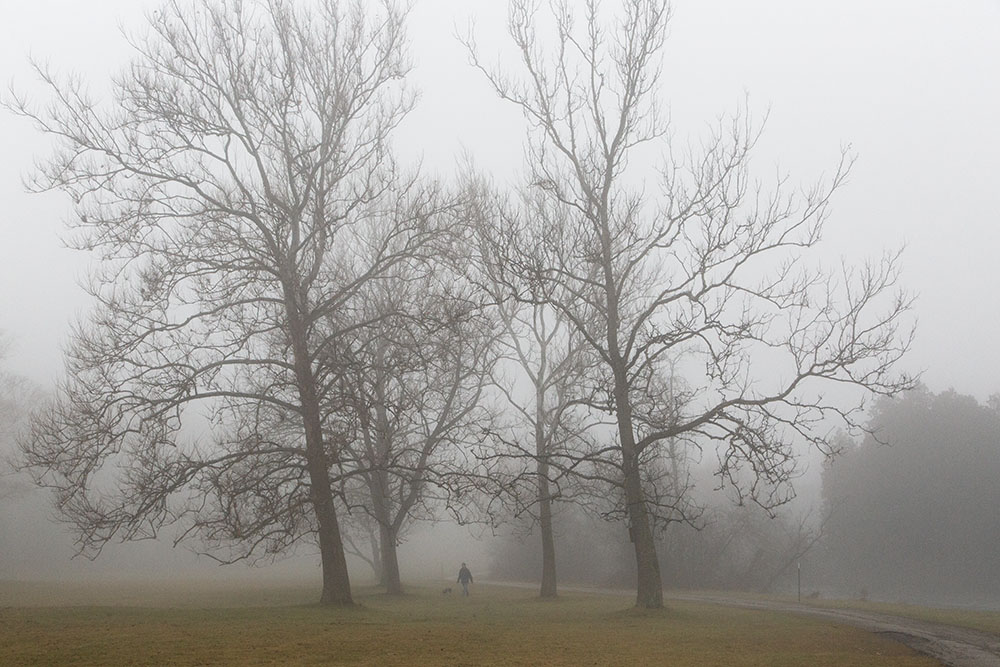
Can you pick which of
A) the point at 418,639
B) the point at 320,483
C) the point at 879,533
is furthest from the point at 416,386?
the point at 879,533

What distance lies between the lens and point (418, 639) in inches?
604

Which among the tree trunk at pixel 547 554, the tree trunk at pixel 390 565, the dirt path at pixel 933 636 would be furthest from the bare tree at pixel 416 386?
the dirt path at pixel 933 636

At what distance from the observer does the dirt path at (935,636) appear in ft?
45.4

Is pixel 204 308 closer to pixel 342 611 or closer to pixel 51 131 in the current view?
pixel 51 131

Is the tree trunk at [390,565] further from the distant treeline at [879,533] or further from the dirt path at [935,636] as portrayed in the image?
the dirt path at [935,636]

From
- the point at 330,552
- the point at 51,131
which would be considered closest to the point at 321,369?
the point at 330,552

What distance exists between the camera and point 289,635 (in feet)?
50.0

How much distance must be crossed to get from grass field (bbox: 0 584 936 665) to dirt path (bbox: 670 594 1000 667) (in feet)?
1.65

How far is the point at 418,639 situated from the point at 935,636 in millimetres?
10432

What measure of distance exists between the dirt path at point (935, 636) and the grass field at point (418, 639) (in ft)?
1.65

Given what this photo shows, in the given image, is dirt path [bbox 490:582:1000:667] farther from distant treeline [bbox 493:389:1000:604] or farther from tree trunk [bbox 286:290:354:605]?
distant treeline [bbox 493:389:1000:604]

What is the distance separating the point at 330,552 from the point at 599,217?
11.5 meters

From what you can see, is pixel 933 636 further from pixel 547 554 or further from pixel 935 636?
pixel 547 554

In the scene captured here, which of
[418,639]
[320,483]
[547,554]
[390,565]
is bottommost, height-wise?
[418,639]
